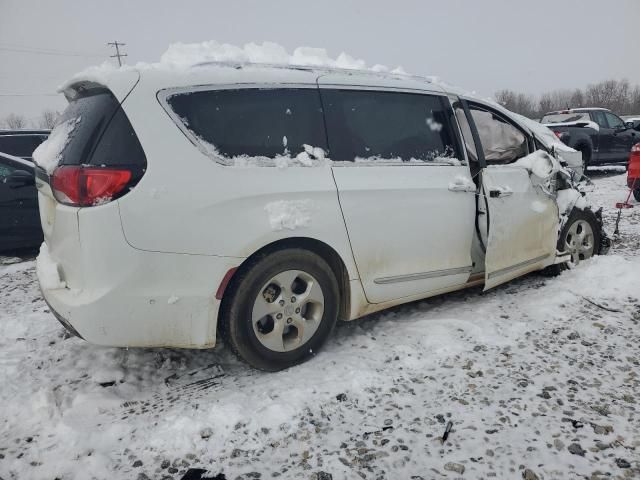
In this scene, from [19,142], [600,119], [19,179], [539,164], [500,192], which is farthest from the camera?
[600,119]

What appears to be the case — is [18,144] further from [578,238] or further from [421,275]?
[578,238]

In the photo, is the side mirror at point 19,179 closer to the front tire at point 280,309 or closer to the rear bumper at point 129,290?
the rear bumper at point 129,290

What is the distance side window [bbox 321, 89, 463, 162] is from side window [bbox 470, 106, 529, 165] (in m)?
0.69

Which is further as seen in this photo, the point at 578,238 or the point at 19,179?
the point at 19,179

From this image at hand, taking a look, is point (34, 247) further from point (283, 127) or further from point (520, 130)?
point (520, 130)

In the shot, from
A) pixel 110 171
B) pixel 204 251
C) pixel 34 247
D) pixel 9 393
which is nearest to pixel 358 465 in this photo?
pixel 204 251

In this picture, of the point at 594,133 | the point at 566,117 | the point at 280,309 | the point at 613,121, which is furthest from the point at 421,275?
the point at 613,121

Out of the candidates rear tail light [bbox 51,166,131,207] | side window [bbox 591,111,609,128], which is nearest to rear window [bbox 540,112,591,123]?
side window [bbox 591,111,609,128]

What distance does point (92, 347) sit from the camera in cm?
320

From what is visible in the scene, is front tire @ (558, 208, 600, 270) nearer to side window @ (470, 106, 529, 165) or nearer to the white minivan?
side window @ (470, 106, 529, 165)

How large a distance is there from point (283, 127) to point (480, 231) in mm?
1690

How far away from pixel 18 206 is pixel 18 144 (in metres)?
3.77

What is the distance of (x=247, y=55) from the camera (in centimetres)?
313

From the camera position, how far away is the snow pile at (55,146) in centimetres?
260
